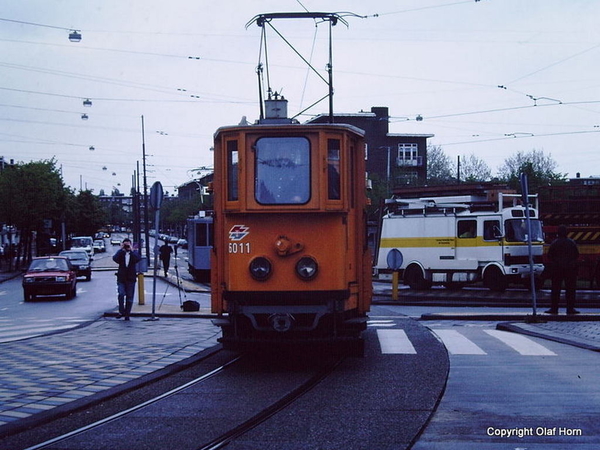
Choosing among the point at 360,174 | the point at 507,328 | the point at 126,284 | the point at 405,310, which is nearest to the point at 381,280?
the point at 405,310

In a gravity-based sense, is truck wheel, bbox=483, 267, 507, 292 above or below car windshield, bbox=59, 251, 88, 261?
below

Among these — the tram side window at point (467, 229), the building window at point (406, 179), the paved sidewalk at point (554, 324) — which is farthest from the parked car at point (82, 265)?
the building window at point (406, 179)

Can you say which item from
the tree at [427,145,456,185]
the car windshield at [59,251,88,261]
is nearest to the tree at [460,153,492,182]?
the tree at [427,145,456,185]

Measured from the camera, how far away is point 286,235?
1127 centimetres

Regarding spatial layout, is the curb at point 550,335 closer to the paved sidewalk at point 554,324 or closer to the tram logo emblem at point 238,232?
the paved sidewalk at point 554,324

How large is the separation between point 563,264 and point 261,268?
30.2ft

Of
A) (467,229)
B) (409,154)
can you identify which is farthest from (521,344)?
(409,154)

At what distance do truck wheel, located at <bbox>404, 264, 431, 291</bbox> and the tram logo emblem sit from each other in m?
21.1

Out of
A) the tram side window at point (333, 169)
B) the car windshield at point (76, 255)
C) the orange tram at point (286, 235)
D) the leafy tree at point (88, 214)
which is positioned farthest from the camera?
the leafy tree at point (88, 214)

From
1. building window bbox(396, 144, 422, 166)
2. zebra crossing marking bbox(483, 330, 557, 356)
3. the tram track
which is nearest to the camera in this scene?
the tram track

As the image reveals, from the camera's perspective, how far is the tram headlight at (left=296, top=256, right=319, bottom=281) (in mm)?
11203

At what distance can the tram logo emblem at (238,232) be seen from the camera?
37.2ft

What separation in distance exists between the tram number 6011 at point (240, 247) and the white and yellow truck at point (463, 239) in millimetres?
18599

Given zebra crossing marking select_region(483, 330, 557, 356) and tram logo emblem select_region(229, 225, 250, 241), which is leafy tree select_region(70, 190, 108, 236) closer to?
zebra crossing marking select_region(483, 330, 557, 356)
